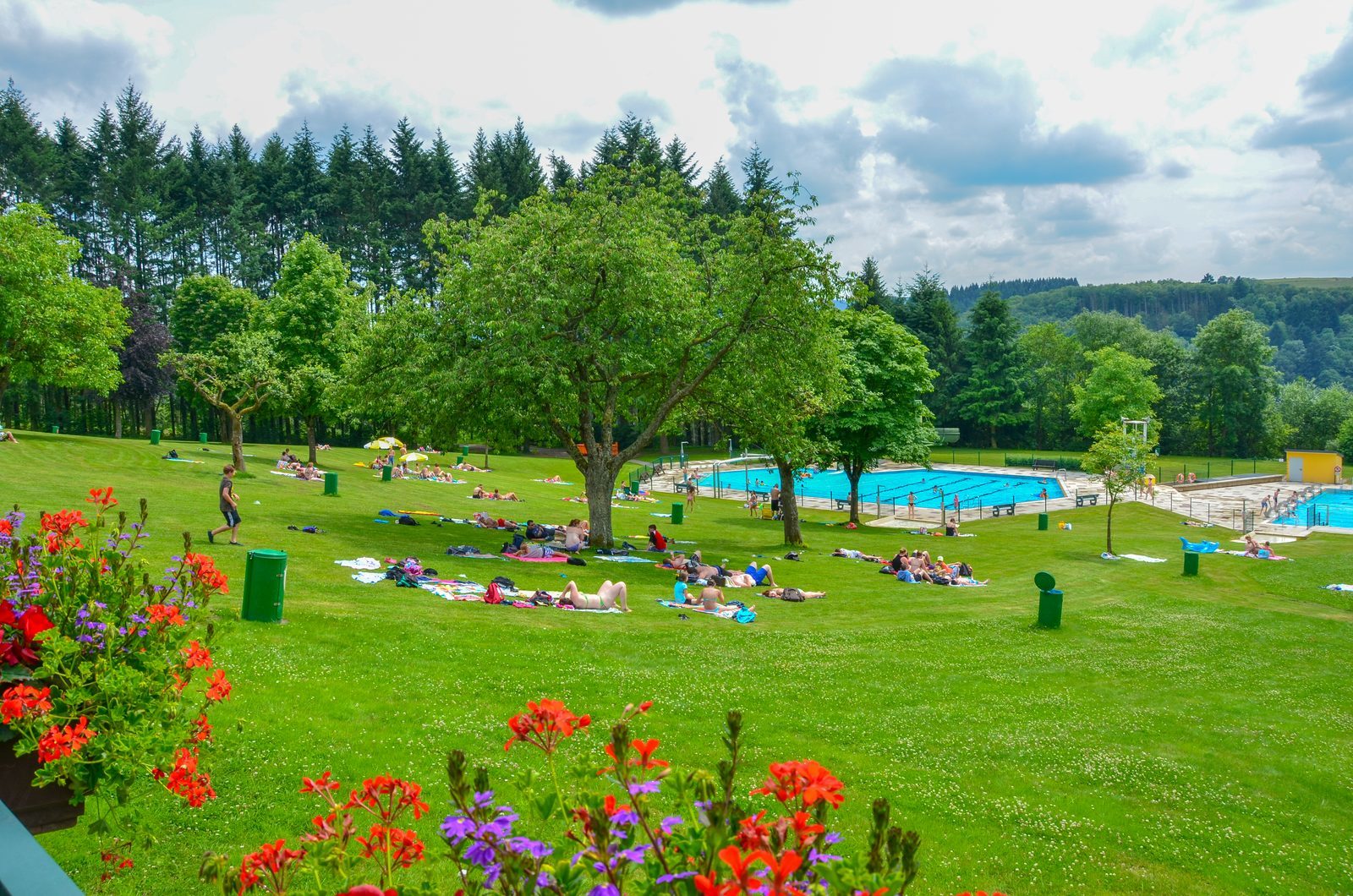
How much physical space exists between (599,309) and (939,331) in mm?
68030

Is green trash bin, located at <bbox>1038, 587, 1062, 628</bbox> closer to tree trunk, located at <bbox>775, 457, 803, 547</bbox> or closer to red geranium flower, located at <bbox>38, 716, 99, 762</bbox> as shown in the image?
tree trunk, located at <bbox>775, 457, 803, 547</bbox>

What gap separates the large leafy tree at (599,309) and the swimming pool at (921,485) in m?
30.1

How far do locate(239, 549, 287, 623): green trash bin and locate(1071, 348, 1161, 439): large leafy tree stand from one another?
244 ft

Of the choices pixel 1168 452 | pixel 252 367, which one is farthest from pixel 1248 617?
pixel 1168 452

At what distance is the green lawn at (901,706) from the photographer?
26.0 ft

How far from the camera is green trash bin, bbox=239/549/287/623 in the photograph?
12.5m

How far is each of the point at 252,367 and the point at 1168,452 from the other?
8236 cm

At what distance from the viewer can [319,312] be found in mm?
50156

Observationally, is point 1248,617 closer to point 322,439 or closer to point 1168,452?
point 322,439

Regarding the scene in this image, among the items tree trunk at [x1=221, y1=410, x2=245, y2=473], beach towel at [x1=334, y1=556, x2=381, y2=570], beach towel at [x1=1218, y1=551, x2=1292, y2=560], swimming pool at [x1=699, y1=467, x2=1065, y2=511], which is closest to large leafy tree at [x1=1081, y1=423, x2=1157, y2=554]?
beach towel at [x1=1218, y1=551, x2=1292, y2=560]

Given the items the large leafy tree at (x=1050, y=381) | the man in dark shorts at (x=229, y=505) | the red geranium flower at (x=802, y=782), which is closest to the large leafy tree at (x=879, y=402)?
the man in dark shorts at (x=229, y=505)

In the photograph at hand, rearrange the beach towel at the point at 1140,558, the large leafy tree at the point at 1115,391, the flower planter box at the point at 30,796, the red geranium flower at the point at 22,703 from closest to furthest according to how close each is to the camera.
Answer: the red geranium flower at the point at 22,703, the flower planter box at the point at 30,796, the beach towel at the point at 1140,558, the large leafy tree at the point at 1115,391

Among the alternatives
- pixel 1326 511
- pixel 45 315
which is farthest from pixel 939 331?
pixel 45 315

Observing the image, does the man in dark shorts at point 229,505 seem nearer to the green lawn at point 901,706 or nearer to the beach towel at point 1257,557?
the green lawn at point 901,706
